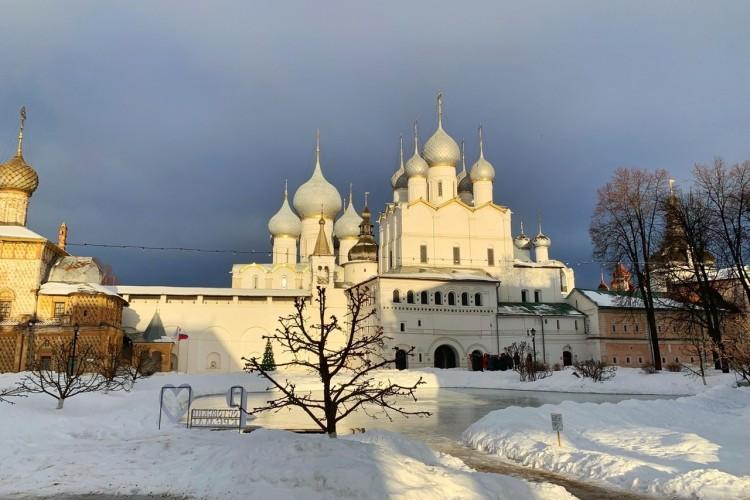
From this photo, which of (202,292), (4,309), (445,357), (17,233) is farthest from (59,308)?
(445,357)

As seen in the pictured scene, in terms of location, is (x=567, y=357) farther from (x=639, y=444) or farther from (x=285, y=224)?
(x=639, y=444)

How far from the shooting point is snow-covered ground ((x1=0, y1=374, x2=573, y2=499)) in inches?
248

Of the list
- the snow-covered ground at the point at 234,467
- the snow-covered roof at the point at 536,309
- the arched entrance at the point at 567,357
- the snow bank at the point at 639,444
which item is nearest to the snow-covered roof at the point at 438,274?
the snow-covered roof at the point at 536,309

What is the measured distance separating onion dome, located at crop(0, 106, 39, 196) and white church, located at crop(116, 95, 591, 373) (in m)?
10.6

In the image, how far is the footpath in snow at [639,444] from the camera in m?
7.05

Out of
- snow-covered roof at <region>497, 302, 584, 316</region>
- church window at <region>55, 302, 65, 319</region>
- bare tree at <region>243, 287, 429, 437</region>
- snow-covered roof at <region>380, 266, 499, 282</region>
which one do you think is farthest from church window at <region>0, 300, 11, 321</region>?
snow-covered roof at <region>497, 302, 584, 316</region>

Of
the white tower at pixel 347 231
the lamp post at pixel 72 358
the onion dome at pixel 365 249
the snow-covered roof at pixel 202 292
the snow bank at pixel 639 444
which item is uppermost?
the white tower at pixel 347 231

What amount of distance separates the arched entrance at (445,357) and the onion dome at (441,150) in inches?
584

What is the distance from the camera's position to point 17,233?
3008 cm

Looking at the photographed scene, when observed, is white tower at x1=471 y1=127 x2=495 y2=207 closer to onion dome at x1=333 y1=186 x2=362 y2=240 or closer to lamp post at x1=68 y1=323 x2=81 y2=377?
onion dome at x1=333 y1=186 x2=362 y2=240

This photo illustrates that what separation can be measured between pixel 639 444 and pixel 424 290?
30123 mm

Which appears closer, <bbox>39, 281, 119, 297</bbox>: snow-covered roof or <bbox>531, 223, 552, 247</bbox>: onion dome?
<bbox>39, 281, 119, 297</bbox>: snow-covered roof

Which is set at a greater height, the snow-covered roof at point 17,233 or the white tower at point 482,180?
the white tower at point 482,180

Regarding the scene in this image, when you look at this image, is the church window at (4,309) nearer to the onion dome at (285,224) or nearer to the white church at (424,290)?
the white church at (424,290)
